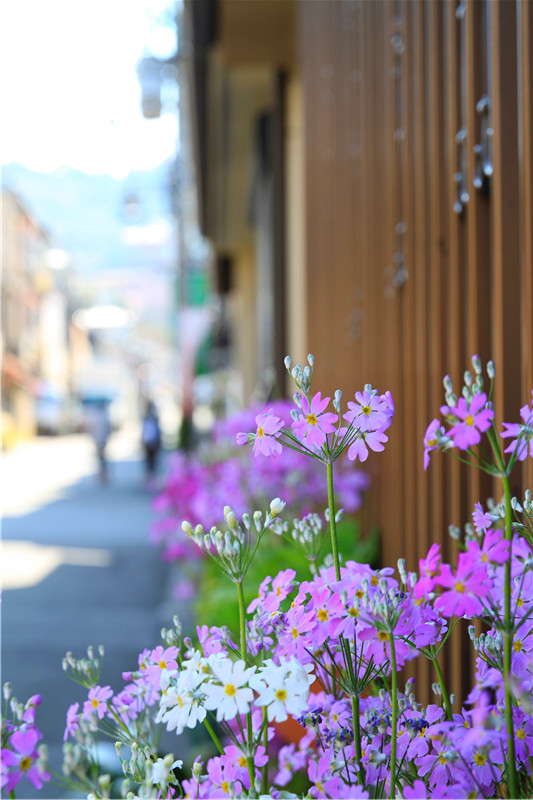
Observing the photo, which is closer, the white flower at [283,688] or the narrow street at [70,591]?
the white flower at [283,688]

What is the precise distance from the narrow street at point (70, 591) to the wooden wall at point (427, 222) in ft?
2.89

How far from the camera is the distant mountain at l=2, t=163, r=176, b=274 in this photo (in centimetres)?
2197

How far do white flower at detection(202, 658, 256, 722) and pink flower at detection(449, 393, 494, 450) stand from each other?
265 mm

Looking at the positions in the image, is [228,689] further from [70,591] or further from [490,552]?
[70,591]

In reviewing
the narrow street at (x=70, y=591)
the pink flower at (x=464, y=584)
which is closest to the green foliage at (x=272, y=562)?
the narrow street at (x=70, y=591)

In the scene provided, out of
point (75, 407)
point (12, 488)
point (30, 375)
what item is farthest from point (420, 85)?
point (75, 407)

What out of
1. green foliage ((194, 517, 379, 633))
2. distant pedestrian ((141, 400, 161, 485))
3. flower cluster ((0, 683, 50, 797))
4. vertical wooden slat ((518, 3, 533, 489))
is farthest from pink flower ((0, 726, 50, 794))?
distant pedestrian ((141, 400, 161, 485))

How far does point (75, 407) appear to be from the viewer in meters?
49.6

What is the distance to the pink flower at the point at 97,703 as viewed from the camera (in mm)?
889

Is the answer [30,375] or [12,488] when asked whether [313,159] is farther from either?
[30,375]

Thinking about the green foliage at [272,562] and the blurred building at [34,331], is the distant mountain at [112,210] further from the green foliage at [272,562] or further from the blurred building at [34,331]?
the green foliage at [272,562]

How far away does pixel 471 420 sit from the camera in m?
0.68

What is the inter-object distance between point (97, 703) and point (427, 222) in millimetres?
1470

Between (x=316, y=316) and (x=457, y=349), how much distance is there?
2.67m
